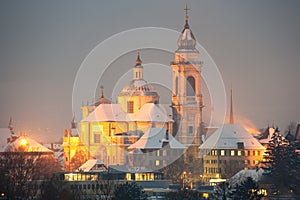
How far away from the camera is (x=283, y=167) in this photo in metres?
141

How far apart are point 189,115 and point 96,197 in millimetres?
59426

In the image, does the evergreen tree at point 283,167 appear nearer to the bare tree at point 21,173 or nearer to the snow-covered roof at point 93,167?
the bare tree at point 21,173

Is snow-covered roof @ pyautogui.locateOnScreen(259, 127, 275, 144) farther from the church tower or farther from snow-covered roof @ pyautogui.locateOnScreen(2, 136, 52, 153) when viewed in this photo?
snow-covered roof @ pyautogui.locateOnScreen(2, 136, 52, 153)

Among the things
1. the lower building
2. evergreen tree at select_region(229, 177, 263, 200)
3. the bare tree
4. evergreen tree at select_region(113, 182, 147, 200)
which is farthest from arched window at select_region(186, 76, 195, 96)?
evergreen tree at select_region(229, 177, 263, 200)

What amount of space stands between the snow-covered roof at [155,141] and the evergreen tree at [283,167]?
142 ft

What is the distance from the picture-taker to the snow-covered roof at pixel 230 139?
183 meters

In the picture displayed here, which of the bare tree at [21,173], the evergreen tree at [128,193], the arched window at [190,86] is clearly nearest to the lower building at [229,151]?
the arched window at [190,86]

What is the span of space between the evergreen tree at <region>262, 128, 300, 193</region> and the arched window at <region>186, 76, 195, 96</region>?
4738 centimetres

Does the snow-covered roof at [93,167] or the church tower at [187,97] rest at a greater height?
the church tower at [187,97]

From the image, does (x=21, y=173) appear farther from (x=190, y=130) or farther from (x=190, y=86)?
(x=190, y=86)

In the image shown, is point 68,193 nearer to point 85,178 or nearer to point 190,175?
point 85,178

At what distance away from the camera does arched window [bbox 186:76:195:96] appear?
195 m

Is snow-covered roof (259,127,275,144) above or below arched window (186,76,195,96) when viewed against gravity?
below

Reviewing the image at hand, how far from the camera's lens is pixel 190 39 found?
7844 inches
